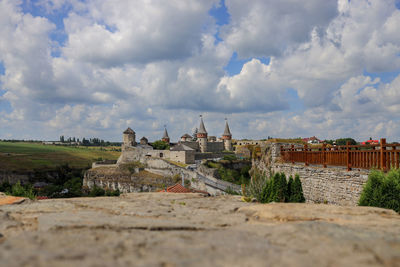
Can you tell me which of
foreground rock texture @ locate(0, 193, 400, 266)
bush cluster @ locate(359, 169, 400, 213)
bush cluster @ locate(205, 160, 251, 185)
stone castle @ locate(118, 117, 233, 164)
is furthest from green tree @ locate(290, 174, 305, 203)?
stone castle @ locate(118, 117, 233, 164)

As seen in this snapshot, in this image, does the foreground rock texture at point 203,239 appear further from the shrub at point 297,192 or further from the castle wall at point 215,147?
the castle wall at point 215,147

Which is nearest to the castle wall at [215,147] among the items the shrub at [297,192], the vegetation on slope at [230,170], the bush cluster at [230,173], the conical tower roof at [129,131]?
the vegetation on slope at [230,170]

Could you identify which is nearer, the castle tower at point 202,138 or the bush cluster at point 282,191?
the bush cluster at point 282,191

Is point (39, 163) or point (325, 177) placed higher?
point (325, 177)

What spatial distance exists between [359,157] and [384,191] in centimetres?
241

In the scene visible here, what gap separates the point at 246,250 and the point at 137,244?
1061 mm

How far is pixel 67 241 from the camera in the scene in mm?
2666

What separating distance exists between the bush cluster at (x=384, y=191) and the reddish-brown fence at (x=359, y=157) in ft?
2.17

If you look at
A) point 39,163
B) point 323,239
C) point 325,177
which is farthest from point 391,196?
point 39,163

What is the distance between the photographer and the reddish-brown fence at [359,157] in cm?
838

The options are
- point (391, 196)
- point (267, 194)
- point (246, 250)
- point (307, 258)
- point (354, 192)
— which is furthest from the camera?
point (267, 194)

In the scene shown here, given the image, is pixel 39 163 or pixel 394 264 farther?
pixel 39 163

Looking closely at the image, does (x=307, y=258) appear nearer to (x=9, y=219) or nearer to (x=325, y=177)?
(x=9, y=219)

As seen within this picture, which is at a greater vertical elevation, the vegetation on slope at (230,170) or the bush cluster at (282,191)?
the bush cluster at (282,191)
